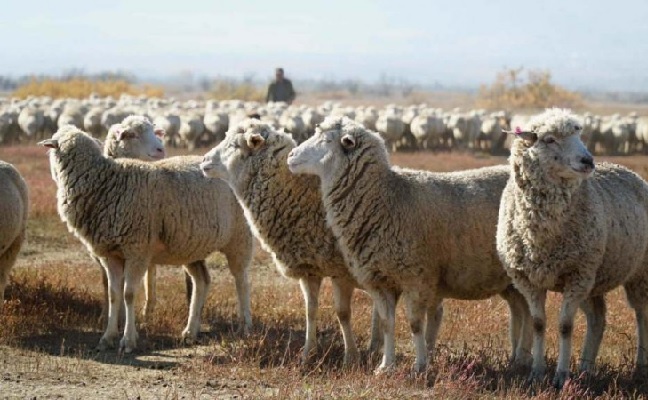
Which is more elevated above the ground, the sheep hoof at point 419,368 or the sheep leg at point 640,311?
the sheep leg at point 640,311

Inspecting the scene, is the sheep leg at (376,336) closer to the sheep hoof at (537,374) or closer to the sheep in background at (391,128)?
the sheep hoof at (537,374)

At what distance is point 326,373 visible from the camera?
26.7ft

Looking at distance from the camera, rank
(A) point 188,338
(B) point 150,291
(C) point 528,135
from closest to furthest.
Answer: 1. (C) point 528,135
2. (A) point 188,338
3. (B) point 150,291

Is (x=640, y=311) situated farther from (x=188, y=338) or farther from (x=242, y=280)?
(x=188, y=338)

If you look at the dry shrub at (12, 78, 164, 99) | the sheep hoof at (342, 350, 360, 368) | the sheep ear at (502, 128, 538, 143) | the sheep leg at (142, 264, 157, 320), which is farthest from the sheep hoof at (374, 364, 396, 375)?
the dry shrub at (12, 78, 164, 99)

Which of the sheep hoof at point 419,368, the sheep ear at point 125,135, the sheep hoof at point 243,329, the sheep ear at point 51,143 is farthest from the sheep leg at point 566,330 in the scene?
the sheep ear at point 125,135

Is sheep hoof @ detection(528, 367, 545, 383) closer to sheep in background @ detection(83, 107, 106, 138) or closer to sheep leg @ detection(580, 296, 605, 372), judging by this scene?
sheep leg @ detection(580, 296, 605, 372)

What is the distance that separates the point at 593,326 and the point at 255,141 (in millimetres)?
2979

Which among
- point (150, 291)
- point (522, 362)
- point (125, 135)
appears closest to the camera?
point (522, 362)

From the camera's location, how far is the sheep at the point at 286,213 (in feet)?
28.1

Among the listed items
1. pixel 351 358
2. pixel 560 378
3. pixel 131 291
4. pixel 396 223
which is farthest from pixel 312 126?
pixel 560 378

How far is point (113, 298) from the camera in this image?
372 inches

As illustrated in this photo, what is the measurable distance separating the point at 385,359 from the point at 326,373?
443mm

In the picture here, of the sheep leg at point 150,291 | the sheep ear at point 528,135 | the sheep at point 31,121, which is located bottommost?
the sheep at point 31,121
